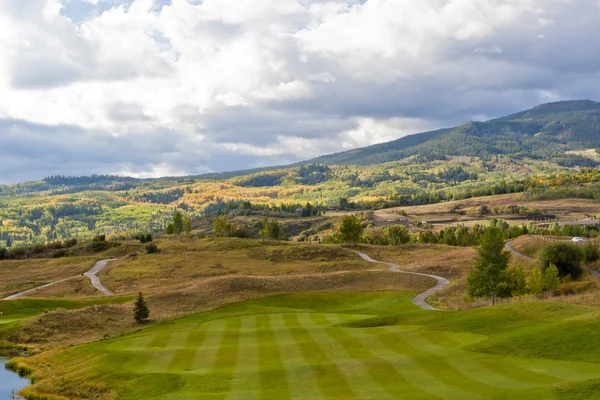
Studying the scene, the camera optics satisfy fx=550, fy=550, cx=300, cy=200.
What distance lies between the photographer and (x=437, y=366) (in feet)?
95.8

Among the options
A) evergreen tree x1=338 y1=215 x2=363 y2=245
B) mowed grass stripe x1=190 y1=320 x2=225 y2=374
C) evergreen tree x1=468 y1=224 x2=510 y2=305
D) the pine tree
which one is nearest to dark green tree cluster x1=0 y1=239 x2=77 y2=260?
evergreen tree x1=338 y1=215 x2=363 y2=245

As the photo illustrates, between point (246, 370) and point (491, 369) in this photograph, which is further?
point (246, 370)

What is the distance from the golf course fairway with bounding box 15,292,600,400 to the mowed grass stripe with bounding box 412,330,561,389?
0.17 feet

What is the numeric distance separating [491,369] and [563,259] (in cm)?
Answer: 4901

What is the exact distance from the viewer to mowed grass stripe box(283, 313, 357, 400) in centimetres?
2594

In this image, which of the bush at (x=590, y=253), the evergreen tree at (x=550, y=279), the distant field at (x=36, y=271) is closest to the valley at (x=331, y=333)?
the evergreen tree at (x=550, y=279)

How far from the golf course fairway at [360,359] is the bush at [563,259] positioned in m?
31.2

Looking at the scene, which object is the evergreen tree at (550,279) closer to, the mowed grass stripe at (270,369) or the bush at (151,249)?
the mowed grass stripe at (270,369)

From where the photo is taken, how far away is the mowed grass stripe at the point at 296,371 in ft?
86.3

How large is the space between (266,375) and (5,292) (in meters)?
81.5

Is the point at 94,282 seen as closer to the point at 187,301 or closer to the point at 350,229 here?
the point at 187,301

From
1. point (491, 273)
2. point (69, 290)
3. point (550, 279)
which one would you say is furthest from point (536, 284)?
point (69, 290)

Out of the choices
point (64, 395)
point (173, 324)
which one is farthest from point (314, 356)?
point (173, 324)

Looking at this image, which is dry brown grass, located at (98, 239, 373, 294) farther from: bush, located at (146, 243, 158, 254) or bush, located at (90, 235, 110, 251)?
bush, located at (90, 235, 110, 251)
